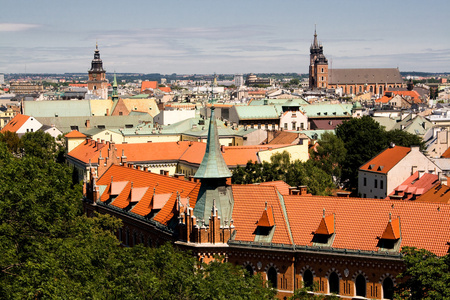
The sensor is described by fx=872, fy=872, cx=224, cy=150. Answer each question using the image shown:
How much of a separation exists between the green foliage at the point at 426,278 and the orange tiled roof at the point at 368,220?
23.6 feet

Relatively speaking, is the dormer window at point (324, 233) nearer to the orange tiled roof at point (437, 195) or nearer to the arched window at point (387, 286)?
the arched window at point (387, 286)

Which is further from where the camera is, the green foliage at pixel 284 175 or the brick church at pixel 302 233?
the green foliage at pixel 284 175

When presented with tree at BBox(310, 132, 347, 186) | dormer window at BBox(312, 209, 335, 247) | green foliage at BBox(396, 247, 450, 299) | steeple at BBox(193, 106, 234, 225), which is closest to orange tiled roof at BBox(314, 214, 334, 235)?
dormer window at BBox(312, 209, 335, 247)

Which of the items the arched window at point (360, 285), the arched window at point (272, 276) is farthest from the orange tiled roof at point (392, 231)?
the arched window at point (272, 276)

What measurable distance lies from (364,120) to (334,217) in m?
79.8

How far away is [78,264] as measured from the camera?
164 ft

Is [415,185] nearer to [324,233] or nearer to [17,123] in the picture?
[324,233]

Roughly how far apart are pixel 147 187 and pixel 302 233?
19.3 m

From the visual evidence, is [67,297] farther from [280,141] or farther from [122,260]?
[280,141]

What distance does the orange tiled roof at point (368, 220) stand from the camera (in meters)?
56.9

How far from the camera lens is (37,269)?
4700cm

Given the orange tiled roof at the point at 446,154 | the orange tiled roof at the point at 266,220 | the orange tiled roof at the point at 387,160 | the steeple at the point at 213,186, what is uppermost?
the steeple at the point at 213,186

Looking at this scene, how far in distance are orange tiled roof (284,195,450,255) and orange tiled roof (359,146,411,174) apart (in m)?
45.5

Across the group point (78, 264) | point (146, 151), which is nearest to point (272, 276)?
point (78, 264)
